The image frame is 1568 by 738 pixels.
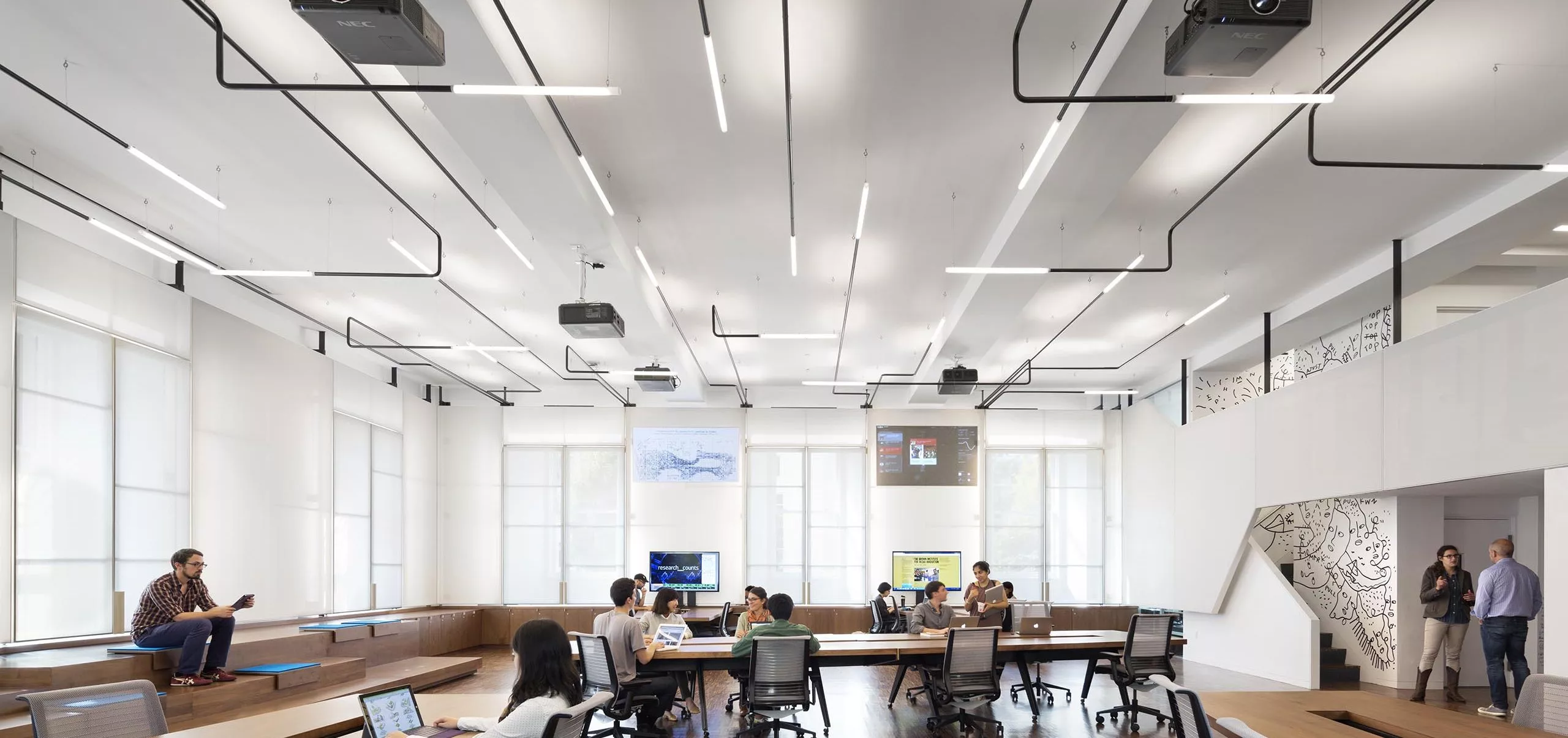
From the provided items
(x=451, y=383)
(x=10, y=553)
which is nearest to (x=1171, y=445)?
(x=451, y=383)

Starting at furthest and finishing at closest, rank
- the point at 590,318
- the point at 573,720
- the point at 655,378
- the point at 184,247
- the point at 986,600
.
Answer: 1. the point at 655,378
2. the point at 986,600
3. the point at 184,247
4. the point at 590,318
5. the point at 573,720

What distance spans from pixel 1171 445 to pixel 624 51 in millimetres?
12276

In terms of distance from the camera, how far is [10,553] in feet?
24.5

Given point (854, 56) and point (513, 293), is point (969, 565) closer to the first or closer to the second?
point (513, 293)

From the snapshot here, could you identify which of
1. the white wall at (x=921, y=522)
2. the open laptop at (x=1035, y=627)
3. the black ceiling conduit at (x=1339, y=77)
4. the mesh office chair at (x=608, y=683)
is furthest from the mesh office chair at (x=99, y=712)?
the white wall at (x=921, y=522)

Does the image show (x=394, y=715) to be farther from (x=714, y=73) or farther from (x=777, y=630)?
(x=777, y=630)

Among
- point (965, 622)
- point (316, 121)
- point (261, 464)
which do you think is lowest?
point (965, 622)

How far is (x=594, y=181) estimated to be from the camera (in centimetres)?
648

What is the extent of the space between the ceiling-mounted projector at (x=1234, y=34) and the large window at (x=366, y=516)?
11.8 m

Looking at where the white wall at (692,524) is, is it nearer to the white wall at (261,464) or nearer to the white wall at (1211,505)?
the white wall at (261,464)

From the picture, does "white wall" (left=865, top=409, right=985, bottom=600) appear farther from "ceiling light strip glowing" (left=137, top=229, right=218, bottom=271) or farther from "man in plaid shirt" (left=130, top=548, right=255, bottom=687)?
"ceiling light strip glowing" (left=137, top=229, right=218, bottom=271)

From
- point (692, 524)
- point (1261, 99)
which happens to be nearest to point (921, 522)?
point (692, 524)

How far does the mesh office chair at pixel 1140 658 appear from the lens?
8250 millimetres

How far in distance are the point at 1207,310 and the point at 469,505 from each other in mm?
12101
